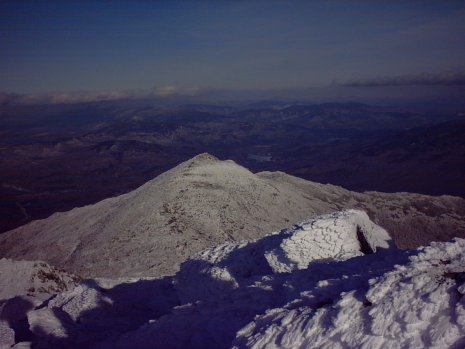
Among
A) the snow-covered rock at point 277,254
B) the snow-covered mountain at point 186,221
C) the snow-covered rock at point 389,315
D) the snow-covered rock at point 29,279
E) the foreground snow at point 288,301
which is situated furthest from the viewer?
the snow-covered mountain at point 186,221

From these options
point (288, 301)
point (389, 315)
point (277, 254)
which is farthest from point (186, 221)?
point (389, 315)

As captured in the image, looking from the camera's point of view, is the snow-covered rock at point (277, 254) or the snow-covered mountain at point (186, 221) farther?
the snow-covered mountain at point (186, 221)

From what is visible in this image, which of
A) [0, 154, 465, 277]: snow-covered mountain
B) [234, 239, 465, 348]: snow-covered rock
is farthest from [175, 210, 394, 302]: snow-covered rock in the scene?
[0, 154, 465, 277]: snow-covered mountain

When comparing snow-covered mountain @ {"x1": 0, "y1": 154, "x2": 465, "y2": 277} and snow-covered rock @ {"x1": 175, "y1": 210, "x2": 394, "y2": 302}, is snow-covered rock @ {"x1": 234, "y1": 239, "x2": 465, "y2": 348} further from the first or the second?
snow-covered mountain @ {"x1": 0, "y1": 154, "x2": 465, "y2": 277}

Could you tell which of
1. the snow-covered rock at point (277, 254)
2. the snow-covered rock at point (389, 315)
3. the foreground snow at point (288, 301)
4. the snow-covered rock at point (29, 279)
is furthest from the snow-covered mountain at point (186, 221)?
the snow-covered rock at point (389, 315)

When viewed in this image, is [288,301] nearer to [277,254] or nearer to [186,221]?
[277,254]

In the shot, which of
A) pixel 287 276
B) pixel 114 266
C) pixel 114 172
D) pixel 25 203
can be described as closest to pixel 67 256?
pixel 114 266

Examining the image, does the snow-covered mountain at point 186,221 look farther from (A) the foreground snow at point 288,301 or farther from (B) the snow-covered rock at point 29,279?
(A) the foreground snow at point 288,301
